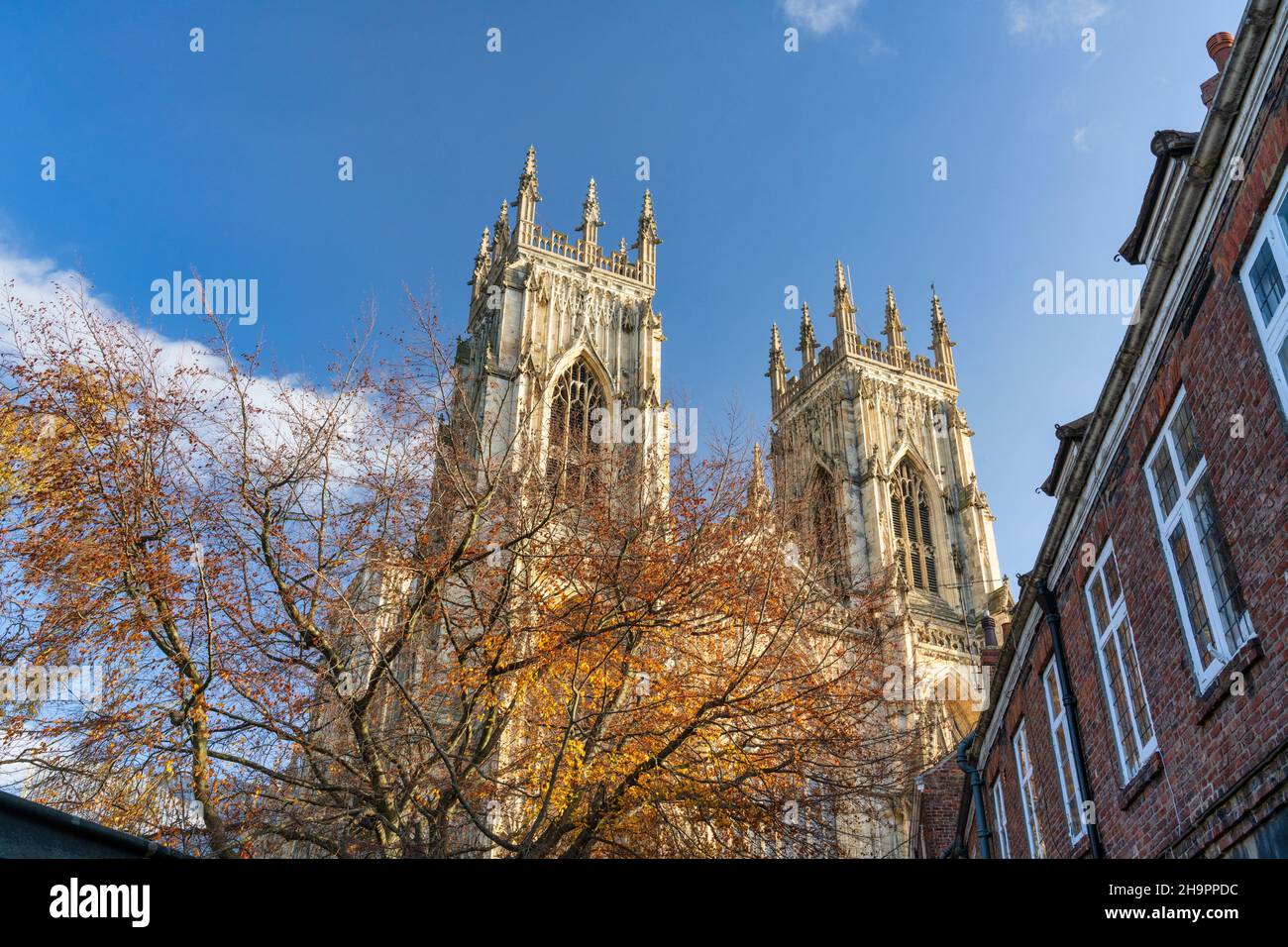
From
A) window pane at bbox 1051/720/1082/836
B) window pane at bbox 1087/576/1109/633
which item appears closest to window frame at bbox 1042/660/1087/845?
window pane at bbox 1051/720/1082/836

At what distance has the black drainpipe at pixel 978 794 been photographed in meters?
16.3

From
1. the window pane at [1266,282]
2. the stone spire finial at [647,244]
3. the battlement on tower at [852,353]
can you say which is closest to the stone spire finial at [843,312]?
the battlement on tower at [852,353]

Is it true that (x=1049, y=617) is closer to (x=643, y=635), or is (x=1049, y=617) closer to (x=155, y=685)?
(x=643, y=635)

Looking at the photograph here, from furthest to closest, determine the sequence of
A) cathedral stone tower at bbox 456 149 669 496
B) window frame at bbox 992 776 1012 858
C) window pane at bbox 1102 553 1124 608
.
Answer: cathedral stone tower at bbox 456 149 669 496 < window frame at bbox 992 776 1012 858 < window pane at bbox 1102 553 1124 608

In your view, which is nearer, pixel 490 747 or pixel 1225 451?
pixel 1225 451

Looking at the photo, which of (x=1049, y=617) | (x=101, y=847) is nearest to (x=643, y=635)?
(x=1049, y=617)

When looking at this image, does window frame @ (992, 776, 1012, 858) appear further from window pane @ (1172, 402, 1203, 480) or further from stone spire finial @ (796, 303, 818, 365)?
A: stone spire finial @ (796, 303, 818, 365)

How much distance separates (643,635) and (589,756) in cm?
231

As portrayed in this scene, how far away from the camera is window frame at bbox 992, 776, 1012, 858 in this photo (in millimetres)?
15570

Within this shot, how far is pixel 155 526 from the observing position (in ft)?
41.2

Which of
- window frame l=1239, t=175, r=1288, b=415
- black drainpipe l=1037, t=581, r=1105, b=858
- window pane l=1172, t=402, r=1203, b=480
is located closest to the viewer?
window frame l=1239, t=175, r=1288, b=415

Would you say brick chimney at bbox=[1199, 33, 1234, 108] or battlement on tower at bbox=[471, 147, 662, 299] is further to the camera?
battlement on tower at bbox=[471, 147, 662, 299]

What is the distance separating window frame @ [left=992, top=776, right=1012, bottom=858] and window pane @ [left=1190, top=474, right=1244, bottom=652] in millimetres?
8780

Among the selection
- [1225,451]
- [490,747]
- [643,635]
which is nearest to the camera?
[1225,451]
